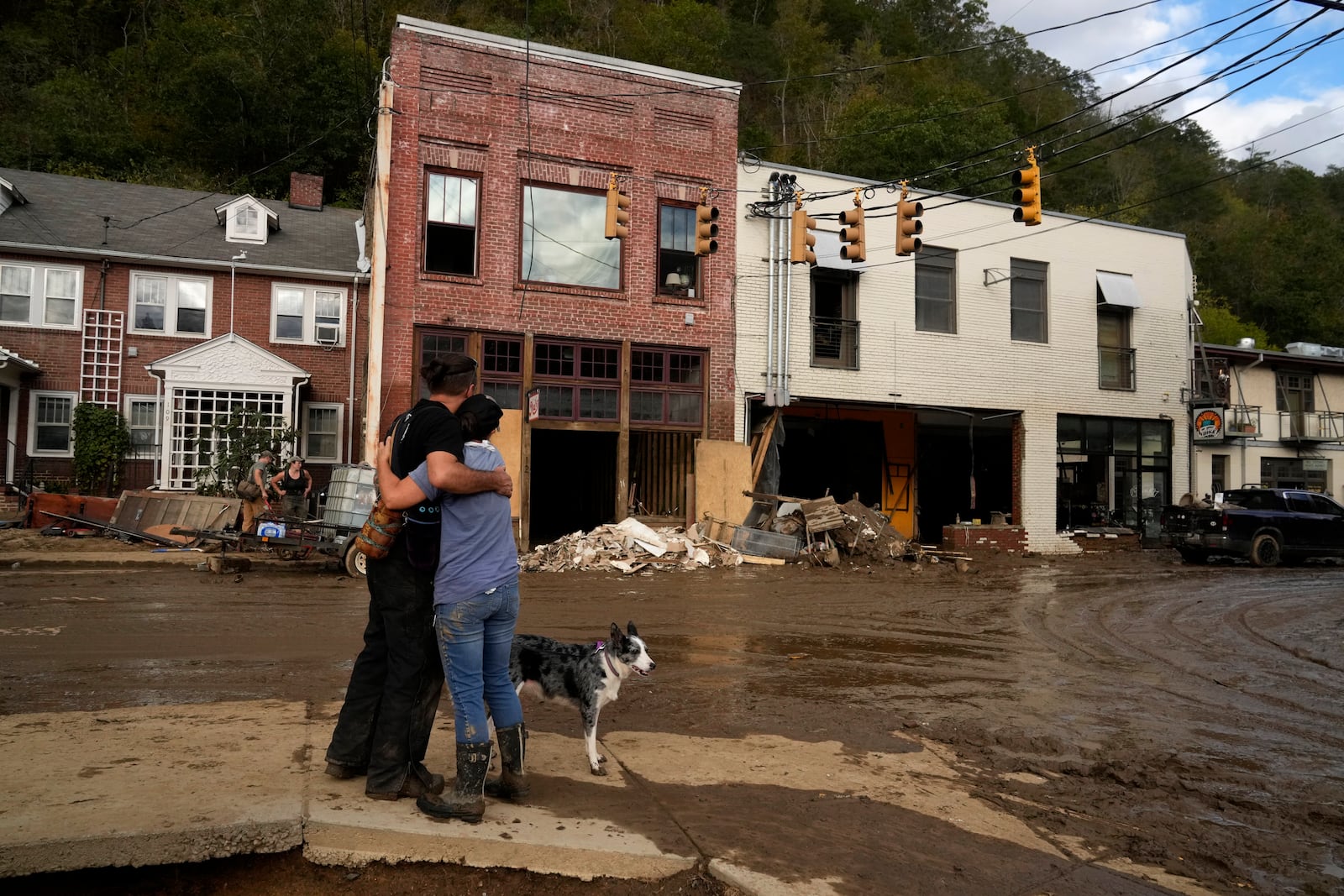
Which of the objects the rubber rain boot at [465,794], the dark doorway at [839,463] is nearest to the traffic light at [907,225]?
the dark doorway at [839,463]

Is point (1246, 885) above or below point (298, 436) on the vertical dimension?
below

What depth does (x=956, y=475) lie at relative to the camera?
2775cm

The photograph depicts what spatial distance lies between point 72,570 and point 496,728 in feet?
42.8

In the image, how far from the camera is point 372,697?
4.48 metres

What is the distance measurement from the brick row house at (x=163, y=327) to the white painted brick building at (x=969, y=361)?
11.2m

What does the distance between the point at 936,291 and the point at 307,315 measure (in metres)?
16.5

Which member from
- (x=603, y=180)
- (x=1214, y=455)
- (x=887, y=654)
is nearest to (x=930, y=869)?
(x=887, y=654)

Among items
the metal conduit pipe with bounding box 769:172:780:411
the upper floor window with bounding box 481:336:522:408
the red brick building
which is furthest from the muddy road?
the metal conduit pipe with bounding box 769:172:780:411

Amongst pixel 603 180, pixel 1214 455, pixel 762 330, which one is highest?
pixel 603 180

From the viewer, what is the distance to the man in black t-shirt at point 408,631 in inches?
166

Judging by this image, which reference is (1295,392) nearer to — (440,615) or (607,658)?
(607,658)

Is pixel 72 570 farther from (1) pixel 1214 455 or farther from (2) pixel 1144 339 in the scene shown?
(1) pixel 1214 455

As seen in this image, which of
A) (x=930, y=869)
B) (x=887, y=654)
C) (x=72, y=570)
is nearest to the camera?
(x=930, y=869)

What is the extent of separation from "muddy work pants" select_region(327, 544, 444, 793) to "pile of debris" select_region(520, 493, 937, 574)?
39.7ft
